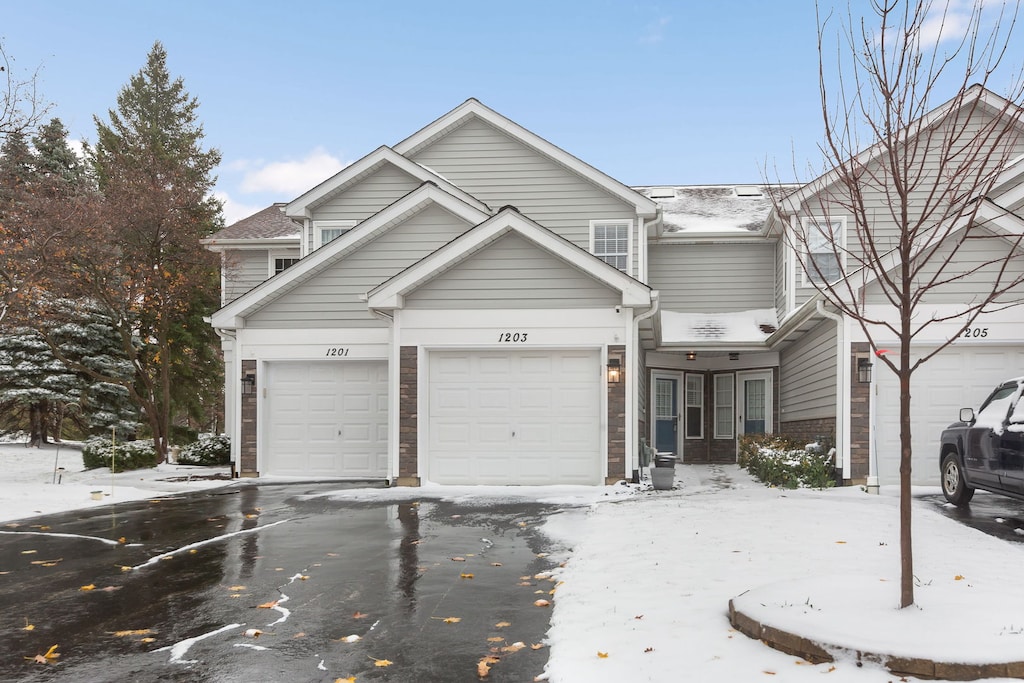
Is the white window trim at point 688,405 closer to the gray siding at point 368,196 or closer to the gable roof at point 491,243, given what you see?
the gable roof at point 491,243

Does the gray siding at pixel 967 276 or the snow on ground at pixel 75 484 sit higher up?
the gray siding at pixel 967 276

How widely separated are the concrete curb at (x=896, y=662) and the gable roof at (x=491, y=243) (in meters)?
9.13

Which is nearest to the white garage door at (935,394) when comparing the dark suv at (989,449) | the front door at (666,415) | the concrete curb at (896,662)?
the dark suv at (989,449)

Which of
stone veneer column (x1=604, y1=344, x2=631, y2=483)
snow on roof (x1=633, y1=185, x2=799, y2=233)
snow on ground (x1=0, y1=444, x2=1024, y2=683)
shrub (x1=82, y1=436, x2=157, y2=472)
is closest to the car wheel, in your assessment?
snow on ground (x1=0, y1=444, x2=1024, y2=683)

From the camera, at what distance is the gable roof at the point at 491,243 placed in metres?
13.9

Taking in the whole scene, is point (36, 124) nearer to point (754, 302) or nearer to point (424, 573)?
point (424, 573)

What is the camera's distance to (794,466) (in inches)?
546

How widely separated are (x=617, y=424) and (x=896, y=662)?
9529 millimetres

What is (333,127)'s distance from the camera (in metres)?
30.8

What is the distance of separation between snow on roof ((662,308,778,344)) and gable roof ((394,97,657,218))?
10.2ft

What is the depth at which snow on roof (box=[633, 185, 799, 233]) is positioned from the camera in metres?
20.8

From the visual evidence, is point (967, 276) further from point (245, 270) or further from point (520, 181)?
point (245, 270)

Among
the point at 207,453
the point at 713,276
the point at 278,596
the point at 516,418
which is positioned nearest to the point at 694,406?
the point at 713,276

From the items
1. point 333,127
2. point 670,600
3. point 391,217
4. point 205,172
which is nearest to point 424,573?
point 670,600
